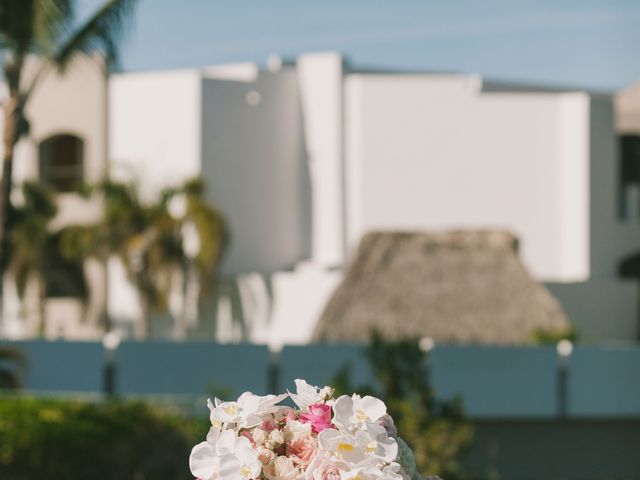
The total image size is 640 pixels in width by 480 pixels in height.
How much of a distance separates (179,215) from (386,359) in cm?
1544

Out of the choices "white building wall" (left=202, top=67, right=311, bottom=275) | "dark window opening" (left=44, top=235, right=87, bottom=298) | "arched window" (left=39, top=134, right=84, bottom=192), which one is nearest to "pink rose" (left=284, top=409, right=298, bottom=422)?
"white building wall" (left=202, top=67, right=311, bottom=275)

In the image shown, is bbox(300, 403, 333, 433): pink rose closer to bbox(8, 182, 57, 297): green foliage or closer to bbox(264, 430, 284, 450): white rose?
bbox(264, 430, 284, 450): white rose

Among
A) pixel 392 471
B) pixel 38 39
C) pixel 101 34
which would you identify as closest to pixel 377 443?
pixel 392 471

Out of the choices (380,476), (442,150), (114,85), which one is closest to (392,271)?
(442,150)

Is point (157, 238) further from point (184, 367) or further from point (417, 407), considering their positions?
point (417, 407)

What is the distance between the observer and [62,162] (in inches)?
1113

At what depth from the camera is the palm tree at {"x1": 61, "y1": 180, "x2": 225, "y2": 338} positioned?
24.7 metres

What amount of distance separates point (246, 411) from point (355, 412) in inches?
9.1

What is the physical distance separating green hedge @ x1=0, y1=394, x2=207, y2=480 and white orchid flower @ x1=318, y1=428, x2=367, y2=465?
248 inches

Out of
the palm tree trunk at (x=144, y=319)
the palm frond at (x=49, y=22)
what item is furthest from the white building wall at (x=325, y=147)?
the palm frond at (x=49, y=22)

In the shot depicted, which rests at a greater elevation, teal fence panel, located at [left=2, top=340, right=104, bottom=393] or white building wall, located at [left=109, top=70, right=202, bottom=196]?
white building wall, located at [left=109, top=70, right=202, bottom=196]

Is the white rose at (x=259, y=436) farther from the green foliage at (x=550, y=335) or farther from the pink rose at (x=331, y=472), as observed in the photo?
the green foliage at (x=550, y=335)

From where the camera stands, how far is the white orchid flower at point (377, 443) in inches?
107

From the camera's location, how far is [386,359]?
10383 mm
